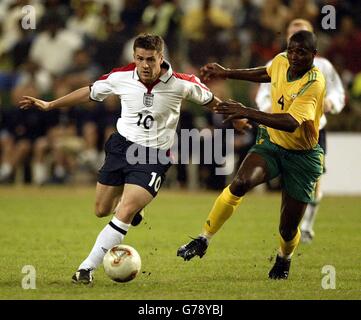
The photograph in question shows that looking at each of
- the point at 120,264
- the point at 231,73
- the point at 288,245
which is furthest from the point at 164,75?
the point at 288,245

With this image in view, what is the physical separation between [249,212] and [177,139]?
8.74 feet

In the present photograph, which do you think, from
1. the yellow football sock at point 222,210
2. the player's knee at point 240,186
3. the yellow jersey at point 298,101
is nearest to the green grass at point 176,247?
the yellow football sock at point 222,210

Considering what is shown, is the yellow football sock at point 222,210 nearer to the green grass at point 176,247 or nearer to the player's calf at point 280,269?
the green grass at point 176,247

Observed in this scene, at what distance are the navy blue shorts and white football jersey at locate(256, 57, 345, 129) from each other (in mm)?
2950

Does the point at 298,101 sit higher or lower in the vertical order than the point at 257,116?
higher

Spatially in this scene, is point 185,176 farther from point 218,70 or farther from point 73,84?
point 218,70

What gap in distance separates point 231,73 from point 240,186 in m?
1.18

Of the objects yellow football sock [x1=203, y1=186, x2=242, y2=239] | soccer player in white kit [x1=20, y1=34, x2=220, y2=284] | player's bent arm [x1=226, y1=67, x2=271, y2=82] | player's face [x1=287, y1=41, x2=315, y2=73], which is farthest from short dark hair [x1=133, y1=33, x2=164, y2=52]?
yellow football sock [x1=203, y1=186, x2=242, y2=239]

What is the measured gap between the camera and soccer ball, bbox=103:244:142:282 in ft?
28.1

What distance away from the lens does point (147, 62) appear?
28.9 ft

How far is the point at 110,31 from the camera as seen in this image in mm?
20125

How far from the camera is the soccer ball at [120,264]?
8.58m

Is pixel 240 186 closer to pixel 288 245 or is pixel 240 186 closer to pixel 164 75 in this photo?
pixel 288 245
